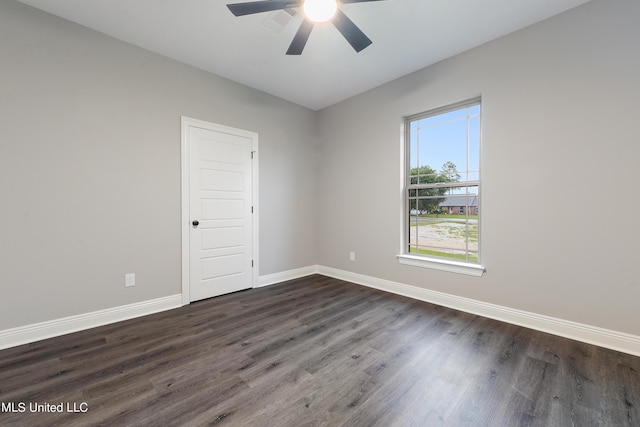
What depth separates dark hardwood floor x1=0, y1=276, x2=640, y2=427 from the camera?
4.67 feet

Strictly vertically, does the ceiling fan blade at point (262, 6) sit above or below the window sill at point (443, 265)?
above

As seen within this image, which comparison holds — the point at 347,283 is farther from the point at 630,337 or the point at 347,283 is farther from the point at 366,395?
the point at 630,337

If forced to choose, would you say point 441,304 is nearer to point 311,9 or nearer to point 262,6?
point 311,9

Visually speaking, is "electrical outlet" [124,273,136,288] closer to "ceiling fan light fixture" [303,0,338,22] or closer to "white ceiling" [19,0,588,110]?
"white ceiling" [19,0,588,110]

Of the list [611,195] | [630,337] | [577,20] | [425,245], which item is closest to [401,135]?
[425,245]

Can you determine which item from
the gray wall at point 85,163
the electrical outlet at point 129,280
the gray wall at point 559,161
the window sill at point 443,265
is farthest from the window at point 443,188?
the electrical outlet at point 129,280

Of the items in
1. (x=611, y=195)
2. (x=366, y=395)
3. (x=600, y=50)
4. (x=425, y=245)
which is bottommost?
(x=366, y=395)

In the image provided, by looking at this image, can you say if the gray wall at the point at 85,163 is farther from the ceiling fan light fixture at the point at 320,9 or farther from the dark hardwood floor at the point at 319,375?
the ceiling fan light fixture at the point at 320,9

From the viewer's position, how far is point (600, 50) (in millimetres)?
2135

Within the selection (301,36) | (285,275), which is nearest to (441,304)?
(285,275)

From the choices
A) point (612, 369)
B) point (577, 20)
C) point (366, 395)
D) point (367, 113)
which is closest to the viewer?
point (366, 395)

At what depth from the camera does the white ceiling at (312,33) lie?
2.23 metres

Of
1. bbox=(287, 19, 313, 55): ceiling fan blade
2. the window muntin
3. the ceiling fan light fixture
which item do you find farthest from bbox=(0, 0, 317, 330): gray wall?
the window muntin

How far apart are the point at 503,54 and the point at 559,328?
2.70 meters
